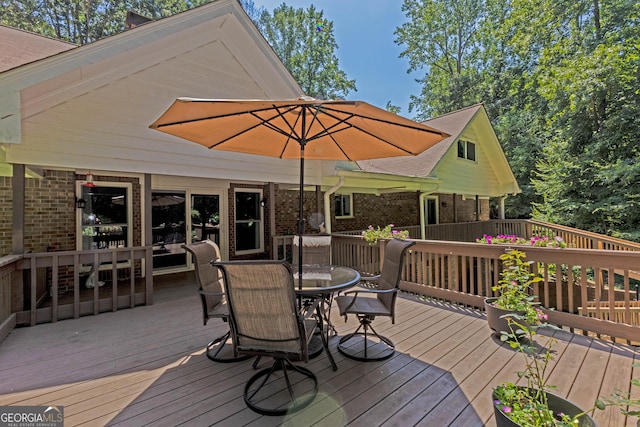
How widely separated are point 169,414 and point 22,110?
14.2 feet

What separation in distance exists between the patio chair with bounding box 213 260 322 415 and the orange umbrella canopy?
132 centimetres

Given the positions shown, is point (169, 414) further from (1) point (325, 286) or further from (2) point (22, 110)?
(2) point (22, 110)

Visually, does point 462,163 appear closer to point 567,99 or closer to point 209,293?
point 567,99

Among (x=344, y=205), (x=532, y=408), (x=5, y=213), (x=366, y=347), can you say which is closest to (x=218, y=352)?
(x=366, y=347)

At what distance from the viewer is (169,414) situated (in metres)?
2.12

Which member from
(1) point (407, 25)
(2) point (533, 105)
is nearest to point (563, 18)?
(2) point (533, 105)

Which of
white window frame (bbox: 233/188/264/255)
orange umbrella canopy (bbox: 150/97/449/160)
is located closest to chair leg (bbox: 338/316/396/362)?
orange umbrella canopy (bbox: 150/97/449/160)

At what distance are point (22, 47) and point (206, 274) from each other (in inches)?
223

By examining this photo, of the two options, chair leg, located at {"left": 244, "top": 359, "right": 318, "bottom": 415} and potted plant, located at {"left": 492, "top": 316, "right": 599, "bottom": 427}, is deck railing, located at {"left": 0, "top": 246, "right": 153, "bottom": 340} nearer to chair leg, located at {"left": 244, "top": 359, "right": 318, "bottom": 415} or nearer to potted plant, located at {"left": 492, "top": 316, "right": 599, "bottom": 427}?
chair leg, located at {"left": 244, "top": 359, "right": 318, "bottom": 415}

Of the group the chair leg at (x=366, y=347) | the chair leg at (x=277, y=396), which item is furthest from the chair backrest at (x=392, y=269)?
the chair leg at (x=277, y=396)

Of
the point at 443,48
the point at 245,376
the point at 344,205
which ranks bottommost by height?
the point at 245,376

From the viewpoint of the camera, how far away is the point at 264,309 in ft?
7.07

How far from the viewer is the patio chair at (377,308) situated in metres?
2.97

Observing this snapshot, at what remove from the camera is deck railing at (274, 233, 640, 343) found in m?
3.21
